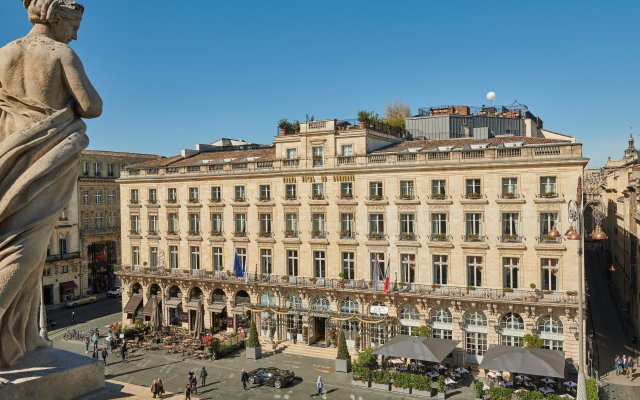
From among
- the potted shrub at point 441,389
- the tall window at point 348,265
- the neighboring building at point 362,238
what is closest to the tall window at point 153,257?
the neighboring building at point 362,238

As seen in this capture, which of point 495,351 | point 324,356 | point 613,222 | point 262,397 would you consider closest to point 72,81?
point 262,397

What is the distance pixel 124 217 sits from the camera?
60.1 metres

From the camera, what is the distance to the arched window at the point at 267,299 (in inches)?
2004

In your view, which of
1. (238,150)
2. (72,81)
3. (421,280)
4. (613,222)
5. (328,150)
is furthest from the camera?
(613,222)

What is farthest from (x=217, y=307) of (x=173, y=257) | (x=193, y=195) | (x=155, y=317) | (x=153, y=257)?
(x=193, y=195)

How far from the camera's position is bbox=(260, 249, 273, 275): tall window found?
5140 centimetres

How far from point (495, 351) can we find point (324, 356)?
589 inches

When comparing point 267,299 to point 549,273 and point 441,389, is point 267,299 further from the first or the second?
point 549,273

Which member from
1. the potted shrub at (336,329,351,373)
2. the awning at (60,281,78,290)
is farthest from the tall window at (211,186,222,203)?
the awning at (60,281,78,290)

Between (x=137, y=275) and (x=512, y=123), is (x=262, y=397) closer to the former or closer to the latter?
(x=137, y=275)

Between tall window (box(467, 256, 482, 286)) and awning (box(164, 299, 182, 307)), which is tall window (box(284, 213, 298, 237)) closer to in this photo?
awning (box(164, 299, 182, 307))

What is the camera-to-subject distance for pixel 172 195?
2233 inches

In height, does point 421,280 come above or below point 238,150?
below

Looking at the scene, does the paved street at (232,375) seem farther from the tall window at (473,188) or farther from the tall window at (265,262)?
the tall window at (473,188)
